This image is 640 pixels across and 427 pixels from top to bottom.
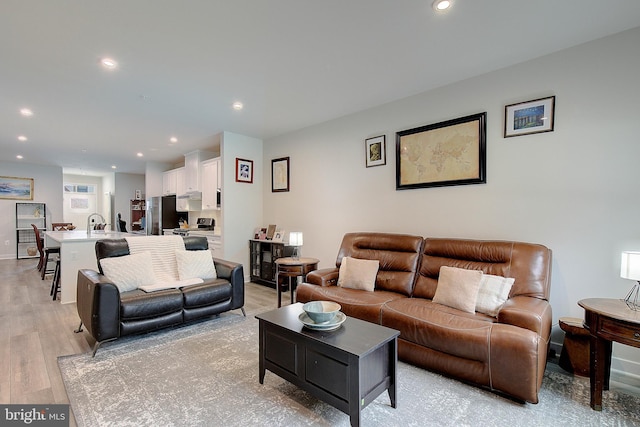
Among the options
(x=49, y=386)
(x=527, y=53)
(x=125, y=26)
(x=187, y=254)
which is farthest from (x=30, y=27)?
(x=527, y=53)

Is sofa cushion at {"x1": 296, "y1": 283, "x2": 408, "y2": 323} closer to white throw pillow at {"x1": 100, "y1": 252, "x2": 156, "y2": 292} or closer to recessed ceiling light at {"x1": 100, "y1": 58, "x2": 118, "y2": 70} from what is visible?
white throw pillow at {"x1": 100, "y1": 252, "x2": 156, "y2": 292}

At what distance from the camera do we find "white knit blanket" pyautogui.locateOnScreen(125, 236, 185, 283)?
11.0 ft

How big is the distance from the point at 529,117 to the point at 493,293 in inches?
65.0

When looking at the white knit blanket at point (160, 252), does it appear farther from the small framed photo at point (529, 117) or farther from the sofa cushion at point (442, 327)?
the small framed photo at point (529, 117)

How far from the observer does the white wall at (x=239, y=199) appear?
16.6 ft

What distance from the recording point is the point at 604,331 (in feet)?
6.07

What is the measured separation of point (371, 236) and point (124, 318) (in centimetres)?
266

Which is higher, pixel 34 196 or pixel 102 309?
pixel 34 196

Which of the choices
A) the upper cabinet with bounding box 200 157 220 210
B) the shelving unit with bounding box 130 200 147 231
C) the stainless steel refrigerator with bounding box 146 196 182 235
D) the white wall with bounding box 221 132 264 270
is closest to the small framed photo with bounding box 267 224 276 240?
the white wall with bounding box 221 132 264 270

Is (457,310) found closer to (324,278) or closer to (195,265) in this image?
(324,278)

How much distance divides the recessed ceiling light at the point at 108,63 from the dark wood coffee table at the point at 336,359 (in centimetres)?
266

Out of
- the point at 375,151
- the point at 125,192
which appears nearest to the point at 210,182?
the point at 375,151

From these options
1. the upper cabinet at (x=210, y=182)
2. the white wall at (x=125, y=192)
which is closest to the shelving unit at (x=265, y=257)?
the upper cabinet at (x=210, y=182)

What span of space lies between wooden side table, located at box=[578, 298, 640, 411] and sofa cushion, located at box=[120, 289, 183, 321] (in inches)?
134
